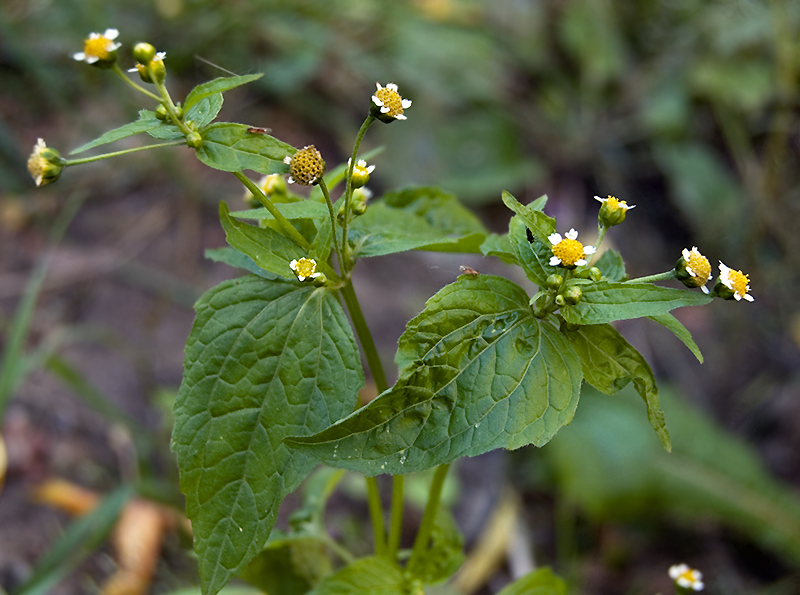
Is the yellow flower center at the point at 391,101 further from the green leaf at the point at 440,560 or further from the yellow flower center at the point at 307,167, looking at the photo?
the green leaf at the point at 440,560

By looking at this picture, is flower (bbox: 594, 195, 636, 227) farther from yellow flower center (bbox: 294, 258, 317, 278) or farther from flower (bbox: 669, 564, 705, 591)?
flower (bbox: 669, 564, 705, 591)

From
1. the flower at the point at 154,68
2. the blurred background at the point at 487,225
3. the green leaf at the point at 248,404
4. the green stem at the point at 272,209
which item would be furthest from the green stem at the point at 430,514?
the blurred background at the point at 487,225

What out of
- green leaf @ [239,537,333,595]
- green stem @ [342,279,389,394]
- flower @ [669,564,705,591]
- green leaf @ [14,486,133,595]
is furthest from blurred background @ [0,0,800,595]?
green stem @ [342,279,389,394]

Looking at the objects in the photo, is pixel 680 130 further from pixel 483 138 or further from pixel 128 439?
pixel 128 439

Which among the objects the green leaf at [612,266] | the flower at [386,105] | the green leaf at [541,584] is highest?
the flower at [386,105]

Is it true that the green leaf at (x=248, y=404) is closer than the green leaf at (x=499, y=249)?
Yes

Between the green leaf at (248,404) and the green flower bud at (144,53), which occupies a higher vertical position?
the green flower bud at (144,53)
